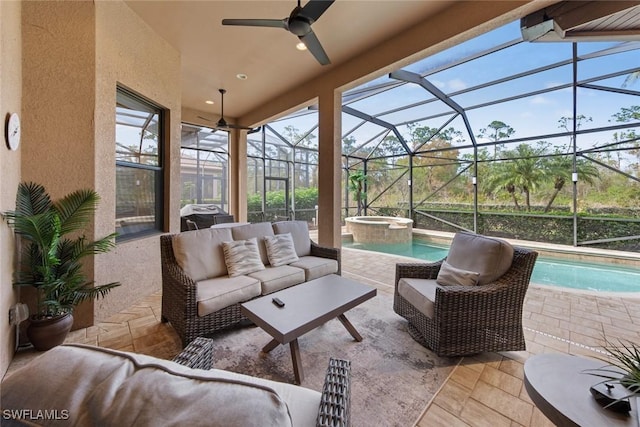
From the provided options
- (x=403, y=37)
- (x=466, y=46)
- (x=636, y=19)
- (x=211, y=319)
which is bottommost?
(x=211, y=319)

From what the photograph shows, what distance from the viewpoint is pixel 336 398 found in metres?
0.91

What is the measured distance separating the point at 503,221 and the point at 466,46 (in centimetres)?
571

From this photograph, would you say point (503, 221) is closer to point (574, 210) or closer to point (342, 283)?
point (574, 210)

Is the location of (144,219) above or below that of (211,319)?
above

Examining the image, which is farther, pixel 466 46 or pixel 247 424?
pixel 466 46

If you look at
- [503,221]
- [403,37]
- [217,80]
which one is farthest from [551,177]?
[217,80]

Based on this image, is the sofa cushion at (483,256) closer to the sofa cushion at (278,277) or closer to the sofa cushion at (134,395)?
the sofa cushion at (278,277)

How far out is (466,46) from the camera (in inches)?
157

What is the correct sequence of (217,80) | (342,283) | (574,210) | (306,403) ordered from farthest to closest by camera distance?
(574,210)
(217,80)
(342,283)
(306,403)

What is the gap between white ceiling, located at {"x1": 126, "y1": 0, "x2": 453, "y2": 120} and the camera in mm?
2857

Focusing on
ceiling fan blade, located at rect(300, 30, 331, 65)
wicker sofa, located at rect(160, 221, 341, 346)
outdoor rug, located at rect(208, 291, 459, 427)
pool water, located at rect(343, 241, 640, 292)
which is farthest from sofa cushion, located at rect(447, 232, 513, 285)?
pool water, located at rect(343, 241, 640, 292)

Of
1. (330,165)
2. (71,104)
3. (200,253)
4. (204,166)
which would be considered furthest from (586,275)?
(204,166)

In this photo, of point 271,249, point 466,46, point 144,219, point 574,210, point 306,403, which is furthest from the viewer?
point 574,210

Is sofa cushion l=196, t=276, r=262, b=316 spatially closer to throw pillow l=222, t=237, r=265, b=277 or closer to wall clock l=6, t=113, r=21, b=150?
throw pillow l=222, t=237, r=265, b=277
